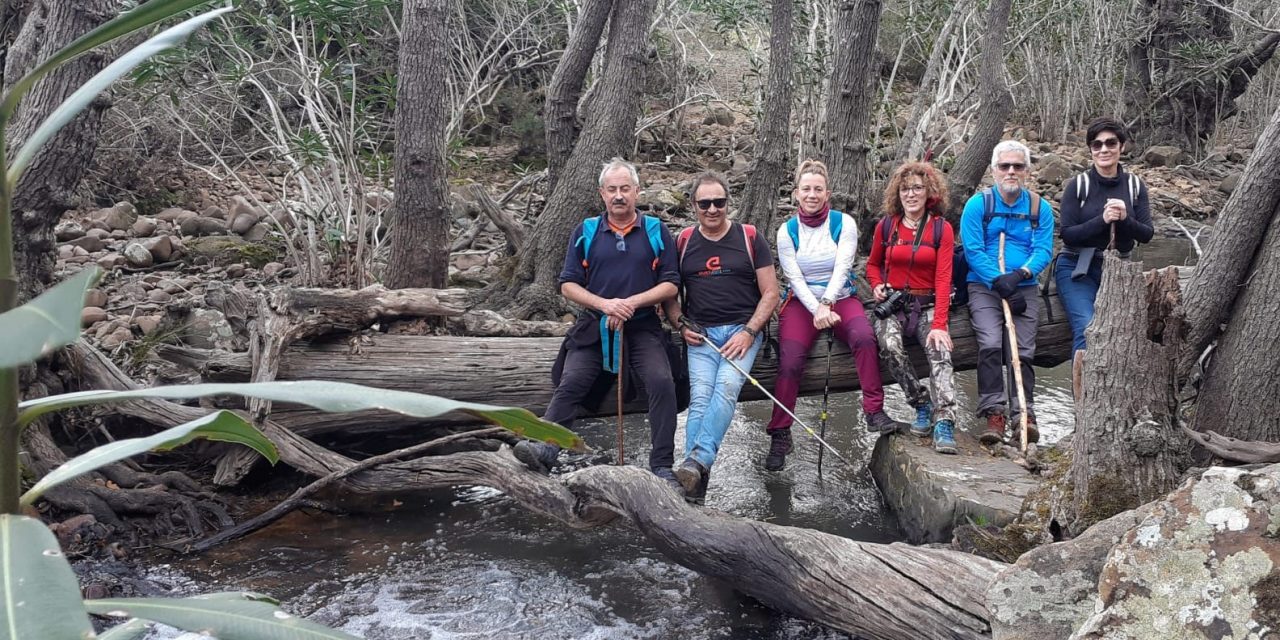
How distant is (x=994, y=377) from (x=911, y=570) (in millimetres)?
2220

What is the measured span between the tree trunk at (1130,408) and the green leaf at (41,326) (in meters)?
4.02

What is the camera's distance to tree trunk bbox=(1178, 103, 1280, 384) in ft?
14.9

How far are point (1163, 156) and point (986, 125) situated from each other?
9744 millimetres

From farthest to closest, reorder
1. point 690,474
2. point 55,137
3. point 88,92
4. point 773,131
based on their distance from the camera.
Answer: point 773,131, point 690,474, point 55,137, point 88,92

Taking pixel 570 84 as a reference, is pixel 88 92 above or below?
below

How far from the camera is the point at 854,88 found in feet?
29.7

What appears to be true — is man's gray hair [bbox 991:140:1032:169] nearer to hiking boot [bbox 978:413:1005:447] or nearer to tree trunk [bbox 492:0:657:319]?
hiking boot [bbox 978:413:1005:447]

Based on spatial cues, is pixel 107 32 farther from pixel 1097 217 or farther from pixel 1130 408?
pixel 1097 217

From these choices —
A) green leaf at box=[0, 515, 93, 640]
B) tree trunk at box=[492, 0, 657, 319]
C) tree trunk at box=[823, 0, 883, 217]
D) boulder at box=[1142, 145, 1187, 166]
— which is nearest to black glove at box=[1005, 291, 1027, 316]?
tree trunk at box=[823, 0, 883, 217]

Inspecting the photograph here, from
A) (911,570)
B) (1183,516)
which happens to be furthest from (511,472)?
(1183,516)

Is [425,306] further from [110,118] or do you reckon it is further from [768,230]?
[110,118]

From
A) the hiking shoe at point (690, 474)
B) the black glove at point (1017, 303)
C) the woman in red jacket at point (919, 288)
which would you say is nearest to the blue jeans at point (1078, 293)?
the black glove at point (1017, 303)

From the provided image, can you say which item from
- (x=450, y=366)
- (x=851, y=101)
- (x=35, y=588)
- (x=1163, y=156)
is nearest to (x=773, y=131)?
(x=851, y=101)

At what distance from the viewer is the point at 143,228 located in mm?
10828
